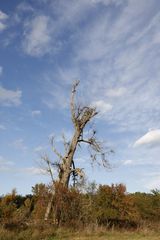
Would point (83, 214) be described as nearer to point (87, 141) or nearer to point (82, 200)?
point (82, 200)

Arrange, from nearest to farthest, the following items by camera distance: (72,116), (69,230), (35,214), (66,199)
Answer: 1. (69,230)
2. (66,199)
3. (35,214)
4. (72,116)

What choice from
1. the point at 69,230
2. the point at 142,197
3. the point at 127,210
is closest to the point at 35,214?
the point at 69,230

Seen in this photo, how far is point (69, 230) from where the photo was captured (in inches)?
678

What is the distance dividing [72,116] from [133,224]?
9089 millimetres

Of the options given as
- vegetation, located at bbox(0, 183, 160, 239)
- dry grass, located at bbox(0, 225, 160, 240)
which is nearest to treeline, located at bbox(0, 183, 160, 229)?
vegetation, located at bbox(0, 183, 160, 239)

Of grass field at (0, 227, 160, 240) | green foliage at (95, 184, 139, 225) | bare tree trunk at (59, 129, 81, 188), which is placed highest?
bare tree trunk at (59, 129, 81, 188)

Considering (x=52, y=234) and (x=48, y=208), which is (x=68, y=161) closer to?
(x=48, y=208)

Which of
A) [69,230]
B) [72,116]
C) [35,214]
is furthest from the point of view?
[72,116]

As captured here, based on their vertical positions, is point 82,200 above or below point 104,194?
below

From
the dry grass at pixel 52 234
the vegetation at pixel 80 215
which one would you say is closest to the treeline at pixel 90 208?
the vegetation at pixel 80 215

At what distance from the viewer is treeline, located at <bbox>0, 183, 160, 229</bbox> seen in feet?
63.0

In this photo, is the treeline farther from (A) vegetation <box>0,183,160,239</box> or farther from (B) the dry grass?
(B) the dry grass

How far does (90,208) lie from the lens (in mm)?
21328

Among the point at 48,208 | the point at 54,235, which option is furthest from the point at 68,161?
the point at 54,235
